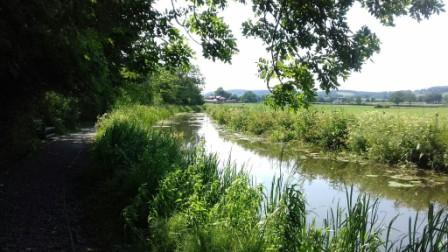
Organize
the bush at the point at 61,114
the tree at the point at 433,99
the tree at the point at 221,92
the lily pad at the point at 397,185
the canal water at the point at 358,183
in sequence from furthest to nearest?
the tree at the point at 221,92, the tree at the point at 433,99, the bush at the point at 61,114, the lily pad at the point at 397,185, the canal water at the point at 358,183

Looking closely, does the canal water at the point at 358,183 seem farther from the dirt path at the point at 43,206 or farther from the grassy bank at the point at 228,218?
the dirt path at the point at 43,206

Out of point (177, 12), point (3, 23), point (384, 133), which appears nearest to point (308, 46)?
point (3, 23)

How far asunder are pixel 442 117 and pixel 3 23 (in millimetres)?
16117

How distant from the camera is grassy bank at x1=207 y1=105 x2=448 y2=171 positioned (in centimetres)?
1523

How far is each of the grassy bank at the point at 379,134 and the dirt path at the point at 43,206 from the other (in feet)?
36.0

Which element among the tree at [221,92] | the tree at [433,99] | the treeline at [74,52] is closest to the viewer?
the treeline at [74,52]

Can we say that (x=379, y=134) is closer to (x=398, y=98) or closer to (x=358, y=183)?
(x=358, y=183)

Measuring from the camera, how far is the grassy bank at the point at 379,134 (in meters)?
15.2

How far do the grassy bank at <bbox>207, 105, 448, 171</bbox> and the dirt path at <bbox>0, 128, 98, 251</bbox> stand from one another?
1098 cm

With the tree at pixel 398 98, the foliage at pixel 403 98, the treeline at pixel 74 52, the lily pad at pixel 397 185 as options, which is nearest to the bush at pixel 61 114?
the treeline at pixel 74 52

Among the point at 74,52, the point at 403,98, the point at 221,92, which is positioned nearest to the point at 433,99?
the point at 403,98

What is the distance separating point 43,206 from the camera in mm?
7613

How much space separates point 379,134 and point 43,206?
1390 cm

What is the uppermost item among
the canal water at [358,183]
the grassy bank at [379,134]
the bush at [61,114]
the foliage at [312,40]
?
the foliage at [312,40]
